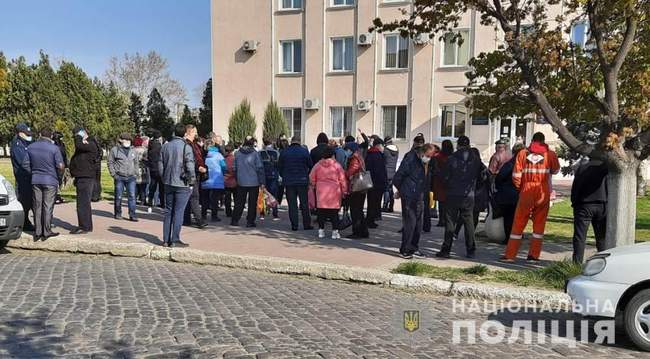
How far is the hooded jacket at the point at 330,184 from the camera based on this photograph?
373 inches

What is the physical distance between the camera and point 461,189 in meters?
8.02

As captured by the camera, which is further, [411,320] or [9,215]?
[9,215]

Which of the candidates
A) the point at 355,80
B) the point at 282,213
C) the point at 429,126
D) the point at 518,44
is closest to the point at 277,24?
the point at 355,80

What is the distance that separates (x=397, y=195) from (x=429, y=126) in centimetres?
1781

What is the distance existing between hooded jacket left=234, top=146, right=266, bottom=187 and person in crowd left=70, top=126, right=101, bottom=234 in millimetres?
2664

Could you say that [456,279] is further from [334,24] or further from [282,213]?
[334,24]

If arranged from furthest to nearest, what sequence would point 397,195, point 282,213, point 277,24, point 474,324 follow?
point 277,24, point 282,213, point 397,195, point 474,324

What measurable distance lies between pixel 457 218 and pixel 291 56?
71.7ft

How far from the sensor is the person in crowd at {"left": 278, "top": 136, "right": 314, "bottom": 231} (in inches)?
414

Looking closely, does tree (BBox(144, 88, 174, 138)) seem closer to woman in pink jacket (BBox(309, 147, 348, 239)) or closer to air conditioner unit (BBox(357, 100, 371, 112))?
air conditioner unit (BBox(357, 100, 371, 112))

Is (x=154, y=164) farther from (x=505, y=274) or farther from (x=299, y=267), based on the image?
(x=505, y=274)

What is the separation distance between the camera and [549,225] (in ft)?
38.1

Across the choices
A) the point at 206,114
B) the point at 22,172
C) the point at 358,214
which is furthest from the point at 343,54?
the point at 22,172

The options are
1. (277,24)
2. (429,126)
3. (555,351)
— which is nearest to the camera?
(555,351)
